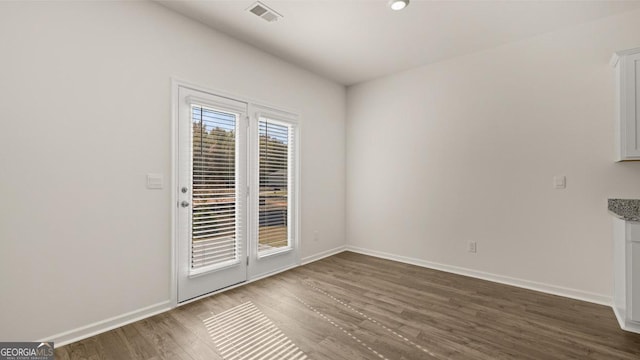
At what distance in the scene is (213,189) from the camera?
3027 millimetres

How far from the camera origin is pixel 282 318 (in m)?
2.52

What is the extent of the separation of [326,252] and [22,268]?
3.46m

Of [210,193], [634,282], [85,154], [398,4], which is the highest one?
[398,4]

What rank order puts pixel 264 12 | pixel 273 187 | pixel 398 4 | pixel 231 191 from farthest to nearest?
pixel 273 187, pixel 231 191, pixel 264 12, pixel 398 4

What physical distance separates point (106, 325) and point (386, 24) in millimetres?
3889

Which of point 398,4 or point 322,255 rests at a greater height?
point 398,4

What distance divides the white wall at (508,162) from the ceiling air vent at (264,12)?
2241 mm

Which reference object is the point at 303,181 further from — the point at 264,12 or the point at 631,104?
the point at 631,104

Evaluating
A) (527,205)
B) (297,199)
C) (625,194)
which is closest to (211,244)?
(297,199)

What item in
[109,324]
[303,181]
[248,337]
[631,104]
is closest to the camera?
[248,337]

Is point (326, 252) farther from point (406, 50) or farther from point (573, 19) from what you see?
point (573, 19)

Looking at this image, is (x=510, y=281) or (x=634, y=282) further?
(x=510, y=281)

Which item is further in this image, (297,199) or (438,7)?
(297,199)

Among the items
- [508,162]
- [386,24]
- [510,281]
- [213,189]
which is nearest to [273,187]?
[213,189]
